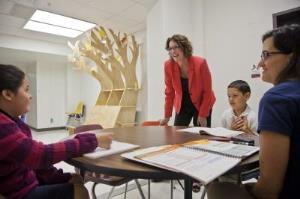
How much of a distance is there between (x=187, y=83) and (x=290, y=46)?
5.05 feet

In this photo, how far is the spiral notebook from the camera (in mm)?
647

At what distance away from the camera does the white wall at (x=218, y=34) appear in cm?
289

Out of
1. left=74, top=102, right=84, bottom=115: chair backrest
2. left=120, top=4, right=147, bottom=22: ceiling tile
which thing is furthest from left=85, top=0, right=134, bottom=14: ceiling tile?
left=74, top=102, right=84, bottom=115: chair backrest

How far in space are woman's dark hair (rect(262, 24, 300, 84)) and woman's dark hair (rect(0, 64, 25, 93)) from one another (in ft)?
3.20

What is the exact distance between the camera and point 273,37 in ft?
2.60

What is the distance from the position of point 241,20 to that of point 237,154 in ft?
8.92

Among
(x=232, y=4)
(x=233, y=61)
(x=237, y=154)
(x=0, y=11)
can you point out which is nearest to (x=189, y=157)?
(x=237, y=154)

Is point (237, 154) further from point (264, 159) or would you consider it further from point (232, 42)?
point (232, 42)

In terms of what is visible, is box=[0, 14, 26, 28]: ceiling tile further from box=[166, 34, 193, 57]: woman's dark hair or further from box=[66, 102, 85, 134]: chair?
box=[166, 34, 193, 57]: woman's dark hair

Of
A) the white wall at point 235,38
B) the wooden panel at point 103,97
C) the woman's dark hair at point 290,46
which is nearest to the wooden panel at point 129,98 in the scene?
the wooden panel at point 103,97

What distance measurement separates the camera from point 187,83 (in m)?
2.29

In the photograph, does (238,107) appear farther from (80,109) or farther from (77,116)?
(80,109)

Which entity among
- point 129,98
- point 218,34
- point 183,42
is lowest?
point 129,98

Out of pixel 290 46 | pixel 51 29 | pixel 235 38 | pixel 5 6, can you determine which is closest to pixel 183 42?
pixel 235 38
